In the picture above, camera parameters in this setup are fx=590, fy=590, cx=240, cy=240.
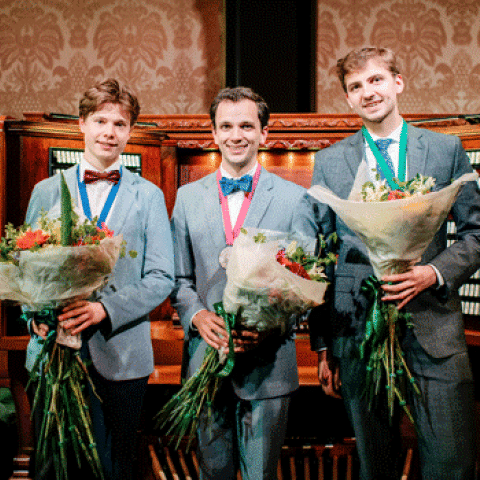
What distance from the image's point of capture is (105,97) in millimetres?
2158

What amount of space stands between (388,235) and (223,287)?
Answer: 0.61 m

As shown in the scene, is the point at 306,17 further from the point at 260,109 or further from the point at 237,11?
the point at 260,109

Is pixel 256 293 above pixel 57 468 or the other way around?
above

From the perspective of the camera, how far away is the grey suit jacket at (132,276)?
202cm

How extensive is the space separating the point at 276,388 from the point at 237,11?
112 inches

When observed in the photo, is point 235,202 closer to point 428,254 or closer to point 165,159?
point 428,254

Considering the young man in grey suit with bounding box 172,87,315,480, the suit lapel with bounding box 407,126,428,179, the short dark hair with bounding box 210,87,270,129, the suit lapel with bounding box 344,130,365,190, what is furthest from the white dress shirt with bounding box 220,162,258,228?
the suit lapel with bounding box 407,126,428,179

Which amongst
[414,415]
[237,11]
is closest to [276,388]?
[414,415]

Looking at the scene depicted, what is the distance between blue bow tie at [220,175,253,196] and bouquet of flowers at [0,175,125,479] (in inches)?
16.7

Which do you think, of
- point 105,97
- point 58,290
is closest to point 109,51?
point 105,97

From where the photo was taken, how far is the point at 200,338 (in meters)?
2.06

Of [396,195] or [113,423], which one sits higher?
[396,195]

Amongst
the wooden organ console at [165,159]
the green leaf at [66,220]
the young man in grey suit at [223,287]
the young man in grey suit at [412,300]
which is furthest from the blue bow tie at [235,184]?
the wooden organ console at [165,159]

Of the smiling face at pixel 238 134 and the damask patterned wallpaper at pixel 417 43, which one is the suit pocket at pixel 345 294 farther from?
the damask patterned wallpaper at pixel 417 43
